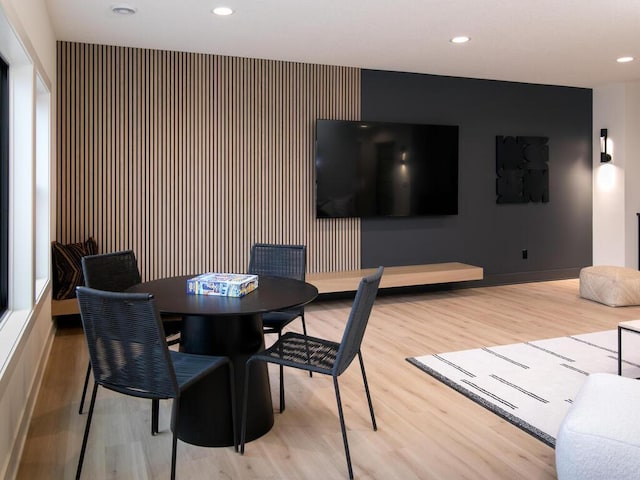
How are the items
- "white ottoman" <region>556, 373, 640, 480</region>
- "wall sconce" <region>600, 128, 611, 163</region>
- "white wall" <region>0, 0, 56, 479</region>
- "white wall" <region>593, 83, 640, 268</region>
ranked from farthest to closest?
"wall sconce" <region>600, 128, 611, 163</region>, "white wall" <region>593, 83, 640, 268</region>, "white wall" <region>0, 0, 56, 479</region>, "white ottoman" <region>556, 373, 640, 480</region>

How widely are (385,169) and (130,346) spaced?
4289 millimetres

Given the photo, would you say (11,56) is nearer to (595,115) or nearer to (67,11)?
(67,11)

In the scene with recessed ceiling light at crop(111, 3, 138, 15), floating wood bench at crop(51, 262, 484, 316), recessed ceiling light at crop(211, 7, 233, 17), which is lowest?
floating wood bench at crop(51, 262, 484, 316)

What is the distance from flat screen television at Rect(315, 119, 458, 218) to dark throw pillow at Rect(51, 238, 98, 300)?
235cm

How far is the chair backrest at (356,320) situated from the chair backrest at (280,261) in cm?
121

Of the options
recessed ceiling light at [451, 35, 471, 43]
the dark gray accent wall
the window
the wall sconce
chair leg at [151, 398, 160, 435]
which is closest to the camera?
chair leg at [151, 398, 160, 435]

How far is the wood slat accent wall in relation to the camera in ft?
15.9

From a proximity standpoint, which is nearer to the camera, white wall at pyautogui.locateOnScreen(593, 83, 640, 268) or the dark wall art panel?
the dark wall art panel

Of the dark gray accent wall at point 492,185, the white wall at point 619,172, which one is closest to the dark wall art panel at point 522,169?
the dark gray accent wall at point 492,185

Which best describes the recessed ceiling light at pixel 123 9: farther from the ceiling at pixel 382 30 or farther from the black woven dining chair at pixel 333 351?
the black woven dining chair at pixel 333 351

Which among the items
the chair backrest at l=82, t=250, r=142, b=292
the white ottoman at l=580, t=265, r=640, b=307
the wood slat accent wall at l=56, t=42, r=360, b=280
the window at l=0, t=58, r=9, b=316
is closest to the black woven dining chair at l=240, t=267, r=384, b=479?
the chair backrest at l=82, t=250, r=142, b=292

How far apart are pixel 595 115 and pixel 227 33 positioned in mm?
5026

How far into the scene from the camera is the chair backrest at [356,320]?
223 cm

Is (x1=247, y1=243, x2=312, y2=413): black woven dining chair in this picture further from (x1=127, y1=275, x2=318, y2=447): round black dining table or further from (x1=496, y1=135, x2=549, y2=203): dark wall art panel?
(x1=496, y1=135, x2=549, y2=203): dark wall art panel
